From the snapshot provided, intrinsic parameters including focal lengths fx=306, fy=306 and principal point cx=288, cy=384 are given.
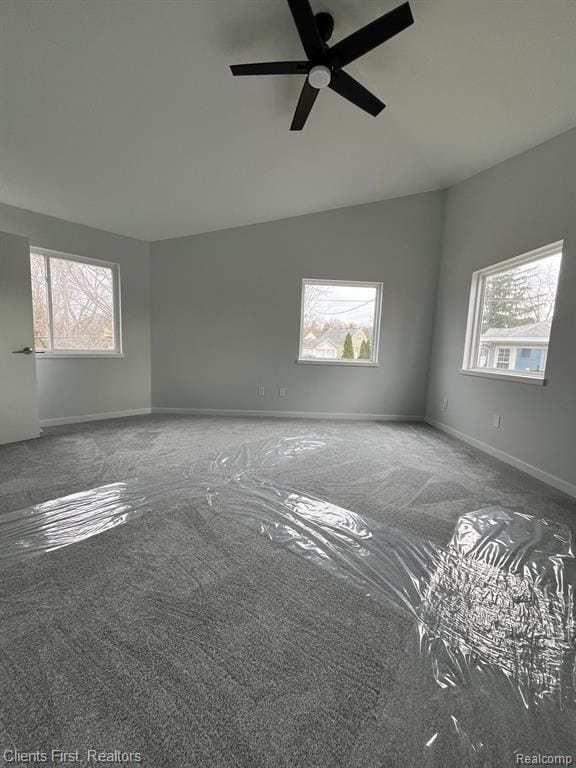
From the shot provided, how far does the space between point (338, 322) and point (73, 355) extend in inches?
140

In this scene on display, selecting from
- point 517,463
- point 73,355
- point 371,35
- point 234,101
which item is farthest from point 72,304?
point 517,463

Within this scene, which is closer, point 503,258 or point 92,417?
point 503,258

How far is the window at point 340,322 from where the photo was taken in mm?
4508

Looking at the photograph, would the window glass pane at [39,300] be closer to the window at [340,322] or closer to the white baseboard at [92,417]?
the white baseboard at [92,417]

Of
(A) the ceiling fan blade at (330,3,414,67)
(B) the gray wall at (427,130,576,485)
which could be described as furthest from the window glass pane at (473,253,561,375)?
(A) the ceiling fan blade at (330,3,414,67)

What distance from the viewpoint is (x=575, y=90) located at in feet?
7.10

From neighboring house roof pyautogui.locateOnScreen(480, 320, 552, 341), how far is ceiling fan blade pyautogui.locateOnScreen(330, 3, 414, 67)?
2.45 metres

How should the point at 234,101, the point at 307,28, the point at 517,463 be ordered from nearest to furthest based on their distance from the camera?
the point at 307,28
the point at 234,101
the point at 517,463

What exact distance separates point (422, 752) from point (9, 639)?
1373 mm

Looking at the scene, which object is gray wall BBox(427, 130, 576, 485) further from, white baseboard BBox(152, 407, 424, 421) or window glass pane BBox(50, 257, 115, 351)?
window glass pane BBox(50, 257, 115, 351)

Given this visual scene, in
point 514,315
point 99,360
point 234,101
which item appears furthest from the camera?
point 99,360

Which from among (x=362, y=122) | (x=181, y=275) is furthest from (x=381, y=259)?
(x=181, y=275)

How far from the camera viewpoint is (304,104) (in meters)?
2.12

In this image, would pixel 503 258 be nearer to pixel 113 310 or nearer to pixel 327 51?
pixel 327 51
